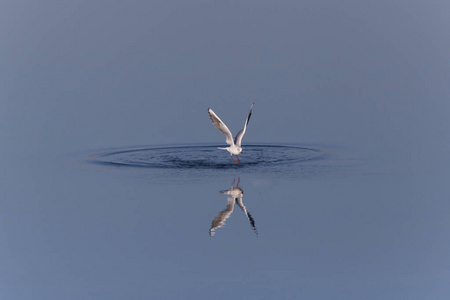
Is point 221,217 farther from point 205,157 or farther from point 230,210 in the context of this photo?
point 205,157

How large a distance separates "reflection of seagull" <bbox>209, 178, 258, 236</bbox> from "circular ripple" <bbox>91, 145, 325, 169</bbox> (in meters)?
2.95

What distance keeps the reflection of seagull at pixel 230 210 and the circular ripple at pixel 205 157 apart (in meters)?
2.95

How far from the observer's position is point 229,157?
69.5 feet

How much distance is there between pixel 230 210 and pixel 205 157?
6647 millimetres

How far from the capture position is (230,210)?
14570 millimetres

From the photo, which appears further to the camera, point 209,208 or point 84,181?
point 84,181

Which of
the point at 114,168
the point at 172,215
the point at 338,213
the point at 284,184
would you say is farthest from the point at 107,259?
the point at 114,168

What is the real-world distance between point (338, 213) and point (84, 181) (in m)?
6.96

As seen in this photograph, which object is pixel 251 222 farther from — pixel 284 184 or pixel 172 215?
pixel 284 184

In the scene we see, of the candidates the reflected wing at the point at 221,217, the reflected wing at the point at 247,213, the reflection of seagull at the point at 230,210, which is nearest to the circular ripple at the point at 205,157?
the reflection of seagull at the point at 230,210

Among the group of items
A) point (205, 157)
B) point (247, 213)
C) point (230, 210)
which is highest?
point (205, 157)

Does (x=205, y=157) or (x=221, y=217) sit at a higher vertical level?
(x=205, y=157)

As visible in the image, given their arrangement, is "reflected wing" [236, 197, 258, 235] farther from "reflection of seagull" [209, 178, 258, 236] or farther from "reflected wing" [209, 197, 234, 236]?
"reflected wing" [209, 197, 234, 236]

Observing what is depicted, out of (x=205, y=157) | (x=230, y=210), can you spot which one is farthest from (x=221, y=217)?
(x=205, y=157)
